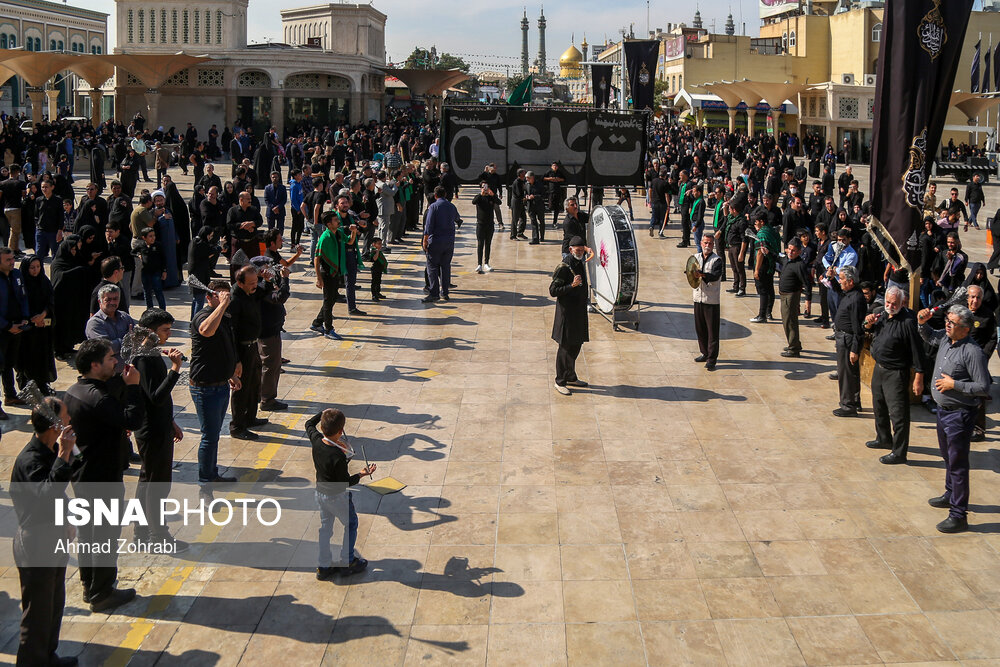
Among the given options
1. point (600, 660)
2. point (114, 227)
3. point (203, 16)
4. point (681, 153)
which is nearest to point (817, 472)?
point (600, 660)

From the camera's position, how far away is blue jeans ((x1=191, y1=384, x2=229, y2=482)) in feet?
24.8

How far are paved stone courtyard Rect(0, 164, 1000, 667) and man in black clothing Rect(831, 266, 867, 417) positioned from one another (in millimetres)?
300

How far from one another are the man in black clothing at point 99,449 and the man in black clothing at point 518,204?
573 inches

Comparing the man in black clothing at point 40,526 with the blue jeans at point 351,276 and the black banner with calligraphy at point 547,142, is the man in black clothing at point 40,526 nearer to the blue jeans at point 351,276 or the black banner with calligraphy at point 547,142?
the blue jeans at point 351,276

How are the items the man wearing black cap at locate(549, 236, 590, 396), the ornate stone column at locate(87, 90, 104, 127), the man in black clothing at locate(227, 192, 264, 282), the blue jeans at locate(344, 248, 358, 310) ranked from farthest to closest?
the ornate stone column at locate(87, 90, 104, 127)
the blue jeans at locate(344, 248, 358, 310)
the man in black clothing at locate(227, 192, 264, 282)
the man wearing black cap at locate(549, 236, 590, 396)

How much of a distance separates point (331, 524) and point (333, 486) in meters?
0.33

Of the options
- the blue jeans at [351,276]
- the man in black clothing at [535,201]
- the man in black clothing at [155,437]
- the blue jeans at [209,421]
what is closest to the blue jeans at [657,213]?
the man in black clothing at [535,201]

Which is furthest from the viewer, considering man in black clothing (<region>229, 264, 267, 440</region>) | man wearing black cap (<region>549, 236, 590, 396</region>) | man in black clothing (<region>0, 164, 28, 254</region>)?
man in black clothing (<region>0, 164, 28, 254</region>)

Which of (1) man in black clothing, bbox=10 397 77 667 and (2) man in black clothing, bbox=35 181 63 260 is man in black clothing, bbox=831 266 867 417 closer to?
(1) man in black clothing, bbox=10 397 77 667

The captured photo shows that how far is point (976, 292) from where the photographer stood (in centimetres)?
901

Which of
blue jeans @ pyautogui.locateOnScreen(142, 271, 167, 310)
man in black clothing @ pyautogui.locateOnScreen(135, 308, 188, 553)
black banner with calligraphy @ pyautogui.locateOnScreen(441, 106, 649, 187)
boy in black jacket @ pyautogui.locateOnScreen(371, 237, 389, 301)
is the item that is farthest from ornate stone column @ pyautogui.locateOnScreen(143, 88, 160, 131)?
man in black clothing @ pyautogui.locateOnScreen(135, 308, 188, 553)

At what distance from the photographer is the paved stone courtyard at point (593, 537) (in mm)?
5582

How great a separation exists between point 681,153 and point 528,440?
28961mm

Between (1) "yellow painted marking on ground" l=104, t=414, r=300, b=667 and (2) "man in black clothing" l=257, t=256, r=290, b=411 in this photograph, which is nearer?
(1) "yellow painted marking on ground" l=104, t=414, r=300, b=667
